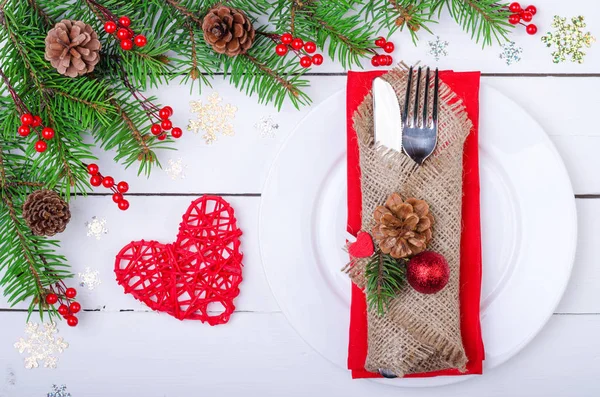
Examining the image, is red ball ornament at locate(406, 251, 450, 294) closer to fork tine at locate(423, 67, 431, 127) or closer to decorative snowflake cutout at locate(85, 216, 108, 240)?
fork tine at locate(423, 67, 431, 127)

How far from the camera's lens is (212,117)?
833 millimetres

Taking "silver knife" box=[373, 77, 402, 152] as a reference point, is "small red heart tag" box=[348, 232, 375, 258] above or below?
below

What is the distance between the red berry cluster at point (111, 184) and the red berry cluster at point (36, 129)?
0.24 ft

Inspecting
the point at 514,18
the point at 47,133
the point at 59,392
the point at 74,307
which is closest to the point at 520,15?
the point at 514,18

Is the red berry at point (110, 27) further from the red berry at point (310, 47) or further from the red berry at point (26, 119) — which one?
the red berry at point (310, 47)

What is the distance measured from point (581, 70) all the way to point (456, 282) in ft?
1.26

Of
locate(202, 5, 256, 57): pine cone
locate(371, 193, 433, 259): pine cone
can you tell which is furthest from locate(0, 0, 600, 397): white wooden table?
locate(371, 193, 433, 259): pine cone

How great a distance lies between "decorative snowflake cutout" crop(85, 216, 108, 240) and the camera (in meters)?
0.85

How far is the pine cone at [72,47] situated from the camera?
0.69m

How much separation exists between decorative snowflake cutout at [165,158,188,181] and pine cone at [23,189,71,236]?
0.53 ft

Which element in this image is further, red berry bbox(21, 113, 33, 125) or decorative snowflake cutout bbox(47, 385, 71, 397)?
decorative snowflake cutout bbox(47, 385, 71, 397)

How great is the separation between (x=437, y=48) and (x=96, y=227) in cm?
60

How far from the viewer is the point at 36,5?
73 cm

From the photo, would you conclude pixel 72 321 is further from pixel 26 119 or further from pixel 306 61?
pixel 306 61
